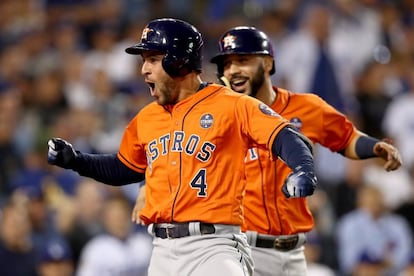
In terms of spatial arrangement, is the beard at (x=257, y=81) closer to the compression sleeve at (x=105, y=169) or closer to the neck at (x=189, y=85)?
the neck at (x=189, y=85)

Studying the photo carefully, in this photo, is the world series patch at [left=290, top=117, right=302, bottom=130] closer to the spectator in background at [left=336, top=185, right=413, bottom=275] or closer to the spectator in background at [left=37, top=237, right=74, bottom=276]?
the spectator in background at [left=37, top=237, right=74, bottom=276]

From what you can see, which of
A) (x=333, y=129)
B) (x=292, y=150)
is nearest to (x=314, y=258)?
(x=333, y=129)

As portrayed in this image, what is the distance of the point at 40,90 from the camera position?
35.9 feet

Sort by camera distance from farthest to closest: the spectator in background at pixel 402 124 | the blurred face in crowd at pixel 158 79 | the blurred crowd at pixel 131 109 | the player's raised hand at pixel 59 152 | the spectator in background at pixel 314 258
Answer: the spectator in background at pixel 402 124, the blurred crowd at pixel 131 109, the spectator in background at pixel 314 258, the player's raised hand at pixel 59 152, the blurred face in crowd at pixel 158 79

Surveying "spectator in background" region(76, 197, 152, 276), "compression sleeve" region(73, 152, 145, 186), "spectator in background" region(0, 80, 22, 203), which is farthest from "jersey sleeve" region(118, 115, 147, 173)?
"spectator in background" region(0, 80, 22, 203)

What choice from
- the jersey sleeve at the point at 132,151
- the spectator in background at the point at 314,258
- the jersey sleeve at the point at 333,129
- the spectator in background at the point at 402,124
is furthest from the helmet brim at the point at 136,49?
the spectator in background at the point at 402,124

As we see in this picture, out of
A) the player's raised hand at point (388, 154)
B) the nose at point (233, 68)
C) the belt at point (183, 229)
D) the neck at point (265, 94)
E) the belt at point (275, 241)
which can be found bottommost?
the belt at point (275, 241)

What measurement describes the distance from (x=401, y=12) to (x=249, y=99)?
8.42 meters

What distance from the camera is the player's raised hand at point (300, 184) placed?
413 centimetres

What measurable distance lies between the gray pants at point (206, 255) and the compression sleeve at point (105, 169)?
0.52m

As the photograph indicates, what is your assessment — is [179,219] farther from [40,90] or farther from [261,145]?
[40,90]

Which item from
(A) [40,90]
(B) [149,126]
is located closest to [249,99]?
(B) [149,126]

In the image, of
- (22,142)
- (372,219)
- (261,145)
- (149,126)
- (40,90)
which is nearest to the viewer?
(261,145)

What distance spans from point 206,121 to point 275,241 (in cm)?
108
